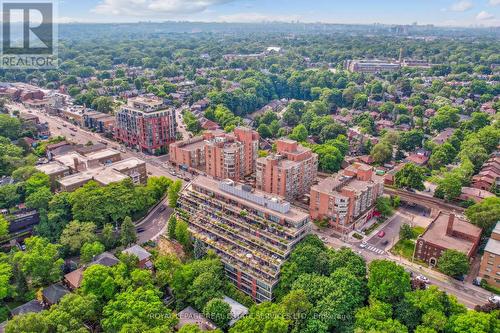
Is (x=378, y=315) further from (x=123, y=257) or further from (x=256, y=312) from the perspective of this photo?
(x=123, y=257)

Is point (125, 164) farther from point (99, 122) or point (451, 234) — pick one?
point (451, 234)

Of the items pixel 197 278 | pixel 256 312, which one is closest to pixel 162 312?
pixel 197 278

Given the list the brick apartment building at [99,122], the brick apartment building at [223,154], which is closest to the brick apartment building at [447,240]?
the brick apartment building at [223,154]

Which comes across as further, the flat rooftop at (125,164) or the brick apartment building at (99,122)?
the brick apartment building at (99,122)

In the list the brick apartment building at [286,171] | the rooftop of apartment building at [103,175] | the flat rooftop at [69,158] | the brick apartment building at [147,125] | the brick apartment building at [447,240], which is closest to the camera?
the brick apartment building at [447,240]

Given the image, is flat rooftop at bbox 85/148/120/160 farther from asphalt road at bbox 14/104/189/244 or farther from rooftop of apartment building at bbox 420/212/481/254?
rooftop of apartment building at bbox 420/212/481/254

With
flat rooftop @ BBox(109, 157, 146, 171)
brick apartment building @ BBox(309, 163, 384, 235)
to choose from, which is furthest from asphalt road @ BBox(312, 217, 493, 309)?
flat rooftop @ BBox(109, 157, 146, 171)

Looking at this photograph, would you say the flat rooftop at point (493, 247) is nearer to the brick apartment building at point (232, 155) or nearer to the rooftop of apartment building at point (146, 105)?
the brick apartment building at point (232, 155)
